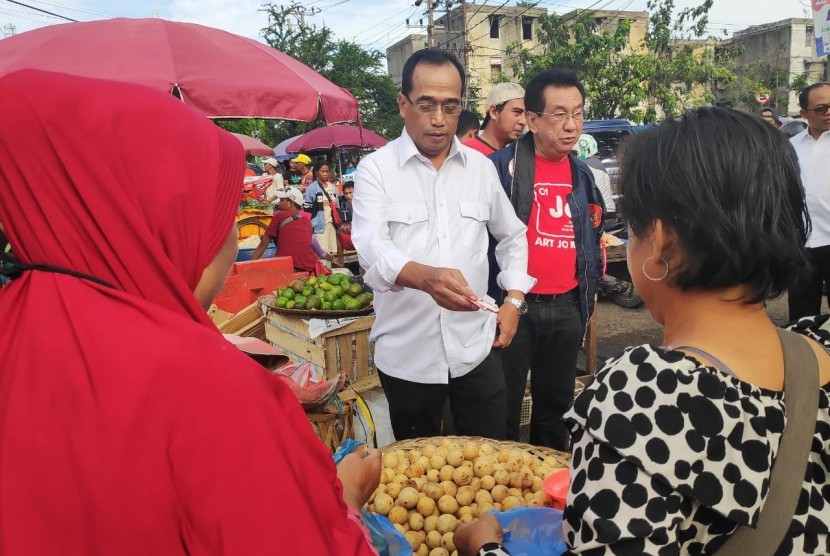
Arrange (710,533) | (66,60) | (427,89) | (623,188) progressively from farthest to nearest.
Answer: (66,60) < (427,89) < (623,188) < (710,533)

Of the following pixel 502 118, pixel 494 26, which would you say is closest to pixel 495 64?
pixel 494 26

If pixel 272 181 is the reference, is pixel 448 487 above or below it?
below

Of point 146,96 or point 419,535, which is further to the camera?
point 419,535

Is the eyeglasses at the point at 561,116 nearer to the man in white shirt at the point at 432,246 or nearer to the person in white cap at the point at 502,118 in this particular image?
the man in white shirt at the point at 432,246

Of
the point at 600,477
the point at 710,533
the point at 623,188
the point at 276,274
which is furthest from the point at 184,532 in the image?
the point at 276,274

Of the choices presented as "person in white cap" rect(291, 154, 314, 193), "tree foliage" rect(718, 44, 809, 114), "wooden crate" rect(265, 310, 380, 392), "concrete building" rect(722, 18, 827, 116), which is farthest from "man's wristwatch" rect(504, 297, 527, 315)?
"concrete building" rect(722, 18, 827, 116)

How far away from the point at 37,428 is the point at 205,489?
260 millimetres

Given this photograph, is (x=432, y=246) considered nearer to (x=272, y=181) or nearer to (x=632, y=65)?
(x=272, y=181)

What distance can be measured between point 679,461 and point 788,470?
20 cm

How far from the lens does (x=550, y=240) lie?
324 cm

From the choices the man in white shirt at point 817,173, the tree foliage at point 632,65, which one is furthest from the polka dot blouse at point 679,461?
the tree foliage at point 632,65

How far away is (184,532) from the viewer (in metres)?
0.88

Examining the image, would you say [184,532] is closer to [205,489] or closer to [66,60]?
[205,489]

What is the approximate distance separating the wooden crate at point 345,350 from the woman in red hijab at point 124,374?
2.95 m
